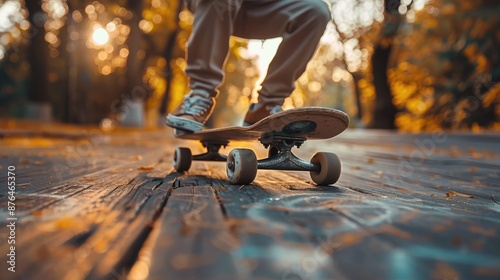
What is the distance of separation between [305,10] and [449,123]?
13.3 m

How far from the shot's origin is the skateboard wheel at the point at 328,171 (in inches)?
84.6

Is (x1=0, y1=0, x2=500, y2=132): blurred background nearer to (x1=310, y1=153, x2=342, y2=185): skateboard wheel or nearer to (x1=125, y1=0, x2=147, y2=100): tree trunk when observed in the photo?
(x1=125, y1=0, x2=147, y2=100): tree trunk

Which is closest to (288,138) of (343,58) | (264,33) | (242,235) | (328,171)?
(328,171)

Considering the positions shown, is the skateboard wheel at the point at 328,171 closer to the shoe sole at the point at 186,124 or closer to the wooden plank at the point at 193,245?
the shoe sole at the point at 186,124

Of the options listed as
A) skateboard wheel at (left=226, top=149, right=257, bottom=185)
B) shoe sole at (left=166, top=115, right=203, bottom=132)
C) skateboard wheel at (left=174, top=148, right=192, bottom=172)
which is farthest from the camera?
skateboard wheel at (left=174, top=148, right=192, bottom=172)

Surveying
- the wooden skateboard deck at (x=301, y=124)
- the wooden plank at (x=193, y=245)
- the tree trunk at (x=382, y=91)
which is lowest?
the wooden plank at (x=193, y=245)

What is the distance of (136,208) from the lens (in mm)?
1341

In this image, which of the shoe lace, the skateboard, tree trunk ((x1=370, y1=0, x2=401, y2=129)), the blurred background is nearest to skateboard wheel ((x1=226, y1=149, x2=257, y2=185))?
the skateboard

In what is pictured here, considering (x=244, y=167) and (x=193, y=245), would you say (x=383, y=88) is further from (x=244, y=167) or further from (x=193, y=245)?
(x=193, y=245)

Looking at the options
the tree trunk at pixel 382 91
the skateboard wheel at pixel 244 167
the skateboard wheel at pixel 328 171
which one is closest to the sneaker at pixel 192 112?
the skateboard wheel at pixel 244 167

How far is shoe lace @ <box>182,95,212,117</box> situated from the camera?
2.60 meters

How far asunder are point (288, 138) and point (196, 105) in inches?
25.2

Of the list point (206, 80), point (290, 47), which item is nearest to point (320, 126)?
point (290, 47)

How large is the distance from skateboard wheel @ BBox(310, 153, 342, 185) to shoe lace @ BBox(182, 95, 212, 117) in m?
0.74
